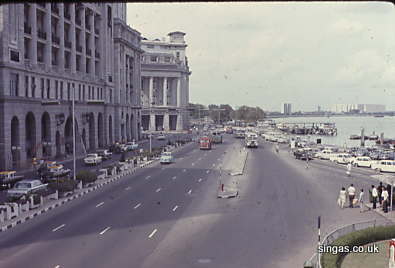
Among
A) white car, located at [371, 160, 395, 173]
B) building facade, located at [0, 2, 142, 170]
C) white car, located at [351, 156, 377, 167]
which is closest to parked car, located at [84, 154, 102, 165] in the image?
building facade, located at [0, 2, 142, 170]

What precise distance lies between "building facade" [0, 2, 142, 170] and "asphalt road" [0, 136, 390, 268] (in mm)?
18319

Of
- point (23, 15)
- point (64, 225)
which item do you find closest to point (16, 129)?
point (23, 15)

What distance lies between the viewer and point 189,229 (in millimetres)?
20531

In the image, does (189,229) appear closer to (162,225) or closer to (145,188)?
(162,225)

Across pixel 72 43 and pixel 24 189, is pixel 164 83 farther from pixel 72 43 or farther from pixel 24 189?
pixel 24 189

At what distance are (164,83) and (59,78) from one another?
324 feet

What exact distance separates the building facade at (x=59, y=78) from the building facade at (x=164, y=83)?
198 ft

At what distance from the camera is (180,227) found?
20.9m

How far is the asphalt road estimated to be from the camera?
52.5 feet

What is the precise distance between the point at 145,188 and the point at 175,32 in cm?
13970

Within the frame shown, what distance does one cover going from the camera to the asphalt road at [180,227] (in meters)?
16.0

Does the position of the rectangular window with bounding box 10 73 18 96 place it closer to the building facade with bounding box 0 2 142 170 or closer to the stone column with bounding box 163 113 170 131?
the building facade with bounding box 0 2 142 170

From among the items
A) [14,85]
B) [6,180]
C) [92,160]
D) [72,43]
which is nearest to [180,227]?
[6,180]

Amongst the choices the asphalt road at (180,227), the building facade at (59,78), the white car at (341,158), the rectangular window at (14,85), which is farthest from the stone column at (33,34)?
the white car at (341,158)
